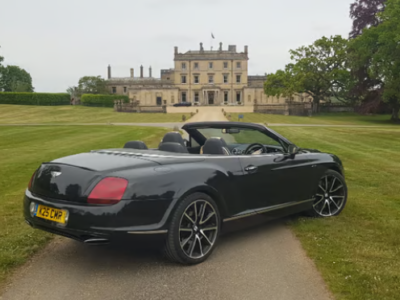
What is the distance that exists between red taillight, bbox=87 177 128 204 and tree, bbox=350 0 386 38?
60.7m

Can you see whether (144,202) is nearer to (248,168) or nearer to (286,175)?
(248,168)

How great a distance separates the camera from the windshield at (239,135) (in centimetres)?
586

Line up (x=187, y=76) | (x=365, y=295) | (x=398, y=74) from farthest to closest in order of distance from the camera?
(x=187, y=76) < (x=398, y=74) < (x=365, y=295)

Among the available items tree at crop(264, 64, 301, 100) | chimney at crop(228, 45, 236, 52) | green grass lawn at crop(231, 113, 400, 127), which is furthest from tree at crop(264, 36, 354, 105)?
chimney at crop(228, 45, 236, 52)

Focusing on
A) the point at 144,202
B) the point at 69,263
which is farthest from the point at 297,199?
the point at 69,263

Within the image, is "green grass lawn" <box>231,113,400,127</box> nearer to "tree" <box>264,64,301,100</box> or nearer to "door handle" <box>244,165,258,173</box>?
"tree" <box>264,64,301,100</box>

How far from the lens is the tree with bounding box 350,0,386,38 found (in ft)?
186

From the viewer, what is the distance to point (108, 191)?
3719mm

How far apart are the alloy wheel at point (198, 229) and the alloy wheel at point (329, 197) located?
218 centimetres

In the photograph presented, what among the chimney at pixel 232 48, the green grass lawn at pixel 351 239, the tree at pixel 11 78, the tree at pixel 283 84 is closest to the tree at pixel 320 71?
the tree at pixel 283 84

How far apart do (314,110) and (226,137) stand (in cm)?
6598

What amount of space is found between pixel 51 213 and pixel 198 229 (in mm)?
1471

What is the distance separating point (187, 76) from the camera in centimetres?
11075

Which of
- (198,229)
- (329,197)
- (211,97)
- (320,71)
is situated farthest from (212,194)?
(211,97)
